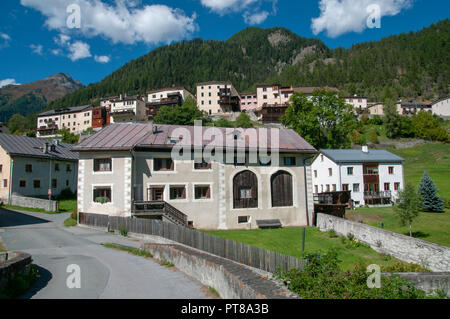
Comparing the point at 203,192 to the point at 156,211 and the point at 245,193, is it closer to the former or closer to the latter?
the point at 245,193

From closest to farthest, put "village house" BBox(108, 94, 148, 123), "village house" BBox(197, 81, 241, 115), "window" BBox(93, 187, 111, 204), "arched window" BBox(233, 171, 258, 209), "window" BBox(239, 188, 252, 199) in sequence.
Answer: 1. "window" BBox(93, 187, 111, 204)
2. "arched window" BBox(233, 171, 258, 209)
3. "window" BBox(239, 188, 252, 199)
4. "village house" BBox(108, 94, 148, 123)
5. "village house" BBox(197, 81, 241, 115)

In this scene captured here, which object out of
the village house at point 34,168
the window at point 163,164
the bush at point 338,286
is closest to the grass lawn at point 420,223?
the bush at point 338,286

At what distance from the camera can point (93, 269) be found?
565 inches

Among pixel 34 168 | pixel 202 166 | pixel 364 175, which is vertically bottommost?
pixel 364 175

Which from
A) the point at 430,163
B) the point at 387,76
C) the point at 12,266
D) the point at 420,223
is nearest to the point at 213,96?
the point at 430,163

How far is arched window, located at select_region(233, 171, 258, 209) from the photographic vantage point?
104ft

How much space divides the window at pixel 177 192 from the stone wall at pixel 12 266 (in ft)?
58.3

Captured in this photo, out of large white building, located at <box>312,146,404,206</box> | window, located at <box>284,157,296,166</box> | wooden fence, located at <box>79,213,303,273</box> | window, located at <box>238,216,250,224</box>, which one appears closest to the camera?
wooden fence, located at <box>79,213,303,273</box>

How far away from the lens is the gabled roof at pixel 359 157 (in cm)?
4722

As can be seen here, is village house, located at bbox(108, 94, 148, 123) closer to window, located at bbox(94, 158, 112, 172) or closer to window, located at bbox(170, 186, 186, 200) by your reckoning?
window, located at bbox(94, 158, 112, 172)

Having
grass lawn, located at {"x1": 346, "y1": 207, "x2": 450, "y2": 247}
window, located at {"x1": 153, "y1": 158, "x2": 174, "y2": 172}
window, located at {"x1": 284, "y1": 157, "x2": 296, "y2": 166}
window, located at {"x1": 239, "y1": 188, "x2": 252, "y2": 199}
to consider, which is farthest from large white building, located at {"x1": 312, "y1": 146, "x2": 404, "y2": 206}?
window, located at {"x1": 153, "y1": 158, "x2": 174, "y2": 172}

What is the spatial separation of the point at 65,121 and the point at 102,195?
103 meters

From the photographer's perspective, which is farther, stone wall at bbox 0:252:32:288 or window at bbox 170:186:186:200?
window at bbox 170:186:186:200

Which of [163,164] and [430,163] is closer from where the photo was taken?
[163,164]
